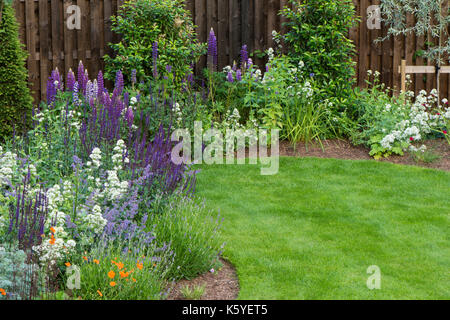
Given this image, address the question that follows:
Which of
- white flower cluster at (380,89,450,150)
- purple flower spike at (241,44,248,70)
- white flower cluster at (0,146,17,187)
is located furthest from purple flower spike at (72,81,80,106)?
white flower cluster at (380,89,450,150)

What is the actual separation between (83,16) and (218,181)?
383 cm

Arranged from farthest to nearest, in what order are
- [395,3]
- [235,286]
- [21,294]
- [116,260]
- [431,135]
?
1. [395,3]
2. [431,135]
3. [235,286]
4. [116,260]
5. [21,294]

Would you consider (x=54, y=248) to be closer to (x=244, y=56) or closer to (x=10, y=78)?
(x=10, y=78)

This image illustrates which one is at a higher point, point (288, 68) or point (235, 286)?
point (288, 68)

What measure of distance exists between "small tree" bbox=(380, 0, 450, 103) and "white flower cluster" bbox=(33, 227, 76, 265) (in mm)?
6838

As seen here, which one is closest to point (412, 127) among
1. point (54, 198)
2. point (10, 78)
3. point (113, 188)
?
point (113, 188)

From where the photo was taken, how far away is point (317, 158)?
7.25 m

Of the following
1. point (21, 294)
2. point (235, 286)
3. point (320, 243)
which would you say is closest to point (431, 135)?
point (320, 243)

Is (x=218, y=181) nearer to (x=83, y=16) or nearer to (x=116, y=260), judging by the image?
(x=116, y=260)

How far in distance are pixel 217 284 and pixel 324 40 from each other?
509cm

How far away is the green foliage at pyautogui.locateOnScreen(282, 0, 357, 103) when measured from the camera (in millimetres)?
8477

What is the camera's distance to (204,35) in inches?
359

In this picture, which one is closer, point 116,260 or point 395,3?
point 116,260

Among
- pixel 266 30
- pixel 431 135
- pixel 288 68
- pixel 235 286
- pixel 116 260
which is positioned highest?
pixel 266 30
